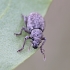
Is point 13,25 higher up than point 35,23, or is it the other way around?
point 13,25

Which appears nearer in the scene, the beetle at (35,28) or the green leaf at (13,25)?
the green leaf at (13,25)

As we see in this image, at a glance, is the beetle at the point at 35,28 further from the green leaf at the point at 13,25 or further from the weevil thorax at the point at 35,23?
the green leaf at the point at 13,25

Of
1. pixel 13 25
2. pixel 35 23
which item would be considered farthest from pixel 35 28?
pixel 13 25

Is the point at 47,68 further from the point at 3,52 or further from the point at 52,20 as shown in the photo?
the point at 3,52

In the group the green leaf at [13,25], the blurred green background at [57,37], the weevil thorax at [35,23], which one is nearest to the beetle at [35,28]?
the weevil thorax at [35,23]

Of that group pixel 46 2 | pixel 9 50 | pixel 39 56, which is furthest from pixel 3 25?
pixel 39 56

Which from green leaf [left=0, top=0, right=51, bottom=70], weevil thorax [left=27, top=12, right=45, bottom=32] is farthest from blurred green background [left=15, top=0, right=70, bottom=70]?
green leaf [left=0, top=0, right=51, bottom=70]

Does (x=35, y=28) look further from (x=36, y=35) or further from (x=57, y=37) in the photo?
(x=57, y=37)

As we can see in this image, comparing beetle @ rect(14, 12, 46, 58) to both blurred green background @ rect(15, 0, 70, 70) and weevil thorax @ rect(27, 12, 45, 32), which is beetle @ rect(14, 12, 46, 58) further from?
blurred green background @ rect(15, 0, 70, 70)
